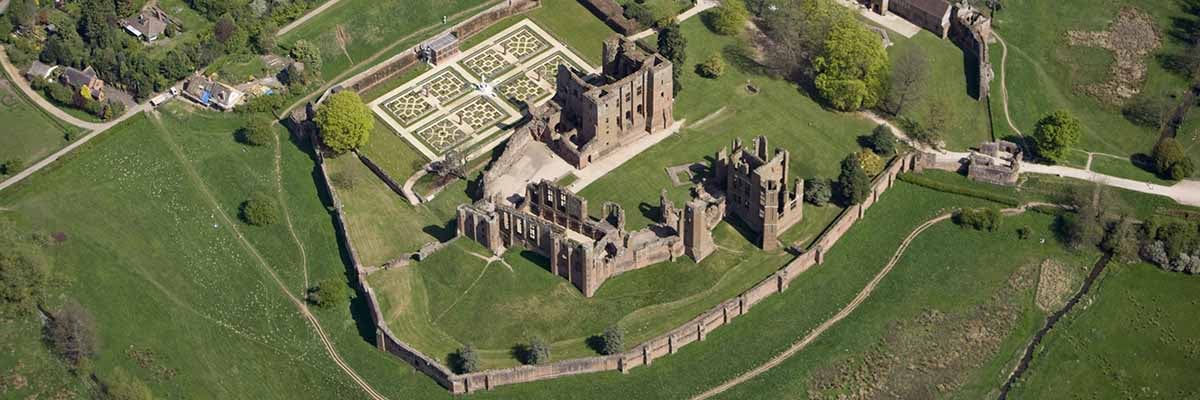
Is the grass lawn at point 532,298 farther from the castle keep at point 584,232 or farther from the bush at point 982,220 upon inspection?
the bush at point 982,220

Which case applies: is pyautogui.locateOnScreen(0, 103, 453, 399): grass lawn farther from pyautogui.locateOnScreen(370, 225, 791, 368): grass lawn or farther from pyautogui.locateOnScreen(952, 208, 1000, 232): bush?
pyautogui.locateOnScreen(952, 208, 1000, 232): bush

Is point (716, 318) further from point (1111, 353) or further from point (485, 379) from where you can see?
point (1111, 353)

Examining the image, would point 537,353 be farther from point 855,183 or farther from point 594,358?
point 855,183

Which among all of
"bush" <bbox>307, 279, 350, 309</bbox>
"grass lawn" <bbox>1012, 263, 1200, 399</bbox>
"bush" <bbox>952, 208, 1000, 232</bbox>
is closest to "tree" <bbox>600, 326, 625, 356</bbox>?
"bush" <bbox>307, 279, 350, 309</bbox>

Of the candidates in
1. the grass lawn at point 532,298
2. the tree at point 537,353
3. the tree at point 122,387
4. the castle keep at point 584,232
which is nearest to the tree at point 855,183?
the grass lawn at point 532,298

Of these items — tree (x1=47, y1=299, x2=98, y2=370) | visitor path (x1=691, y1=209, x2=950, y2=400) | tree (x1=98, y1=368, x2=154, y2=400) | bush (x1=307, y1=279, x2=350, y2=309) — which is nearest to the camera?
tree (x1=98, y1=368, x2=154, y2=400)

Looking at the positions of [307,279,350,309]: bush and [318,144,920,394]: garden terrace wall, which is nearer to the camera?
[318,144,920,394]: garden terrace wall
